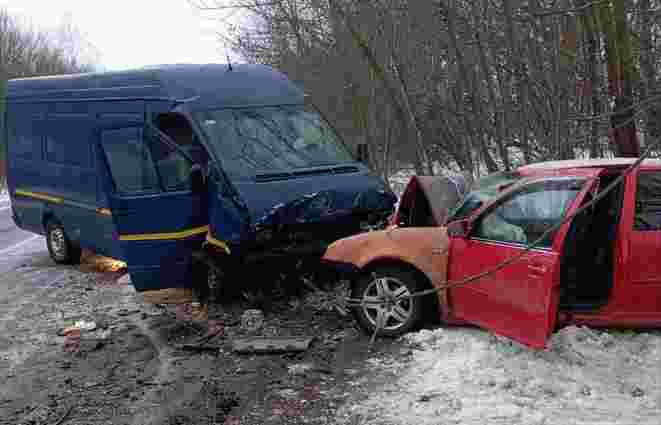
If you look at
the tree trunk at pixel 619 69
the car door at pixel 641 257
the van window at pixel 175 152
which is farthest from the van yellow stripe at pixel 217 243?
the tree trunk at pixel 619 69

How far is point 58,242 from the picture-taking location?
12219 mm

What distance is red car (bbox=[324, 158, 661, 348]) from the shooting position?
573 centimetres

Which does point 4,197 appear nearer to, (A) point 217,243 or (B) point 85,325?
(B) point 85,325

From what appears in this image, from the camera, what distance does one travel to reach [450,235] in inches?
256

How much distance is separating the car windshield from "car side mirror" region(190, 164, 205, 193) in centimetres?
301

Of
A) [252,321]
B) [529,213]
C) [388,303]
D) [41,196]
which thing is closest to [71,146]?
[41,196]

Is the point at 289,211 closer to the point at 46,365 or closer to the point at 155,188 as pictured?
the point at 155,188

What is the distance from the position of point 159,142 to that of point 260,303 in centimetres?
228

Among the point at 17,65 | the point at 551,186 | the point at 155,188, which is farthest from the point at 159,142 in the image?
the point at 17,65

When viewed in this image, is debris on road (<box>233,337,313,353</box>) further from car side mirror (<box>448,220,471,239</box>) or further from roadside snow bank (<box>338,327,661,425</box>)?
car side mirror (<box>448,220,471,239</box>)

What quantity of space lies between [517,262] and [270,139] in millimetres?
4126

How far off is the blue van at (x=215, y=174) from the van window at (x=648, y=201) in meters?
3.37

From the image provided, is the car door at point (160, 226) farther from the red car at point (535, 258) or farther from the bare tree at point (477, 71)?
the bare tree at point (477, 71)

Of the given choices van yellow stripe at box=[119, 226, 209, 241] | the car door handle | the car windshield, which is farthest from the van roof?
the car door handle
